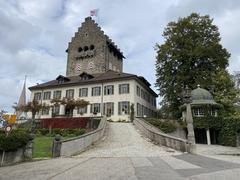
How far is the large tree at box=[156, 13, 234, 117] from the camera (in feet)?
104

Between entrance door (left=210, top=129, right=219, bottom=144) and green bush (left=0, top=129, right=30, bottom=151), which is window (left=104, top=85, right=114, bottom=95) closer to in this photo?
entrance door (left=210, top=129, right=219, bottom=144)

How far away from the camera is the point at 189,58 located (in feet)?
107

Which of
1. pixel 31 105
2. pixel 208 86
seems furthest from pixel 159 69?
pixel 31 105

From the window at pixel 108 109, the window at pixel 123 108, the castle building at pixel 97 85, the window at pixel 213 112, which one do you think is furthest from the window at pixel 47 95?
the window at pixel 213 112

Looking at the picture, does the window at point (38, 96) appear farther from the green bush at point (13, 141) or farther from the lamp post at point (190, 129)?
the lamp post at point (190, 129)

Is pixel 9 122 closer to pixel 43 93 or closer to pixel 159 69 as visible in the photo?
pixel 159 69

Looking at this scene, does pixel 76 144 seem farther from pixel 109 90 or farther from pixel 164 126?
pixel 109 90

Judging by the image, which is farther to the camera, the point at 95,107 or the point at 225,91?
the point at 95,107

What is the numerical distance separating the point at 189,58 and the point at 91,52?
19.4m

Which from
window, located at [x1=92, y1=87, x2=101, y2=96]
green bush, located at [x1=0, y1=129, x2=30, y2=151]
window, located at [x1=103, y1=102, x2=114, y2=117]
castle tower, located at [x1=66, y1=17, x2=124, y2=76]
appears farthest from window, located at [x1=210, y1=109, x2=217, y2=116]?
green bush, located at [x1=0, y1=129, x2=30, y2=151]

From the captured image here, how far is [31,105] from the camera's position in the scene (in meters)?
28.1

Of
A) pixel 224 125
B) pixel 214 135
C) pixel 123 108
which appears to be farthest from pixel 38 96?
pixel 224 125

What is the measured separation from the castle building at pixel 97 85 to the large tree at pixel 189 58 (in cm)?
494

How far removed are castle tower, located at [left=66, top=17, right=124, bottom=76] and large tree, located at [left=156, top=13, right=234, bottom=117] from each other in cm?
1211
